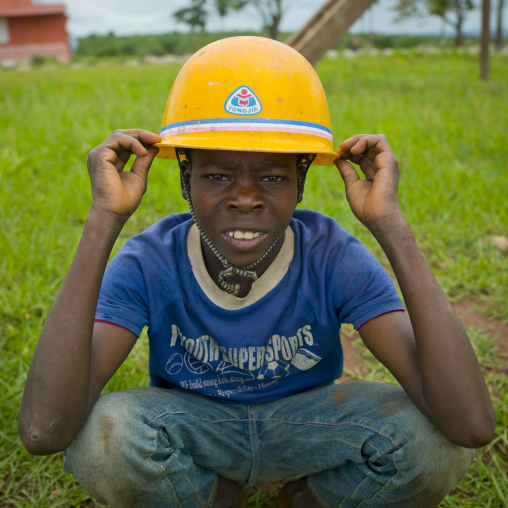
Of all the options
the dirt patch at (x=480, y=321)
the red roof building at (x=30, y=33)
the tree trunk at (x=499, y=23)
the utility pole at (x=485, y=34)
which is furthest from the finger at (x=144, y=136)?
the red roof building at (x=30, y=33)

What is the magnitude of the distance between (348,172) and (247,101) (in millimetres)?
436

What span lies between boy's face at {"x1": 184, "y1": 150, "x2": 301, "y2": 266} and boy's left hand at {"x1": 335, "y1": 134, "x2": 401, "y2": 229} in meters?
0.20

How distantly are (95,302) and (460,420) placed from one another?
1.04 m

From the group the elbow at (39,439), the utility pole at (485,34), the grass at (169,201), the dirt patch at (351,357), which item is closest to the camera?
the elbow at (39,439)

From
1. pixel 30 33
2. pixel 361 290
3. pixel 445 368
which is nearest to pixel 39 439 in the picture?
pixel 361 290

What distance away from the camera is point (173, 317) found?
170 centimetres

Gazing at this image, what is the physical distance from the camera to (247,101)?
4.95ft

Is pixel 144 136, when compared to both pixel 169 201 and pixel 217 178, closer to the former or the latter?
pixel 217 178

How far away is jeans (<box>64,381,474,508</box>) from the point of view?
4.79 feet

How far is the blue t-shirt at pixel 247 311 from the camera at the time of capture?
1614mm

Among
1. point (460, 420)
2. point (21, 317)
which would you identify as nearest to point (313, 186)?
point (21, 317)

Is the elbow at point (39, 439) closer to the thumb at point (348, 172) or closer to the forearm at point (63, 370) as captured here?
the forearm at point (63, 370)

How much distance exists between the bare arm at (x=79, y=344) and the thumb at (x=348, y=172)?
0.69m

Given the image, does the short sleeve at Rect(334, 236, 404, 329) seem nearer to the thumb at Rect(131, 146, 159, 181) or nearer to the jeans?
the jeans
